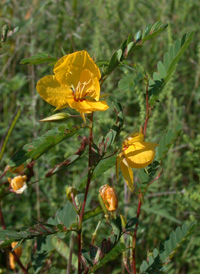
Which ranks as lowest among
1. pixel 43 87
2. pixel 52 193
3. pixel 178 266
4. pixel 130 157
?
pixel 178 266

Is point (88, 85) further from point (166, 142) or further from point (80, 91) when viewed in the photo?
point (166, 142)

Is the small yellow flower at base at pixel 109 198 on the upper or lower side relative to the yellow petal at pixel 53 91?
lower

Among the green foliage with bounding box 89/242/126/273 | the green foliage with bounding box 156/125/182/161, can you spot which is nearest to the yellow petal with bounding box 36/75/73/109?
the green foliage with bounding box 156/125/182/161

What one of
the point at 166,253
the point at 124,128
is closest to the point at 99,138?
the point at 166,253

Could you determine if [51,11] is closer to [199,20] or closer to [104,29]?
[104,29]

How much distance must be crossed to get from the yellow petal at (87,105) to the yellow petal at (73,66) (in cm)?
7

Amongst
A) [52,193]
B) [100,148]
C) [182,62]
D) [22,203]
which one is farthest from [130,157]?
[182,62]

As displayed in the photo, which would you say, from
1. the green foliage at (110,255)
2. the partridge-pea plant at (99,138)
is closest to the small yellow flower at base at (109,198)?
the partridge-pea plant at (99,138)

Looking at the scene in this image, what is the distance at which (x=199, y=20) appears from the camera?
3.07 metres

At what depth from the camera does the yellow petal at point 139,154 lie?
3.10 ft

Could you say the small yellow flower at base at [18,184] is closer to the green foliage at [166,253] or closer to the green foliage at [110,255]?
the green foliage at [110,255]

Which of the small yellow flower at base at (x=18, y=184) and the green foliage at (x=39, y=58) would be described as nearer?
the green foliage at (x=39, y=58)

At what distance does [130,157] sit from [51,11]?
2858 mm

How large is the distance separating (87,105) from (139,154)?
0.60 feet
